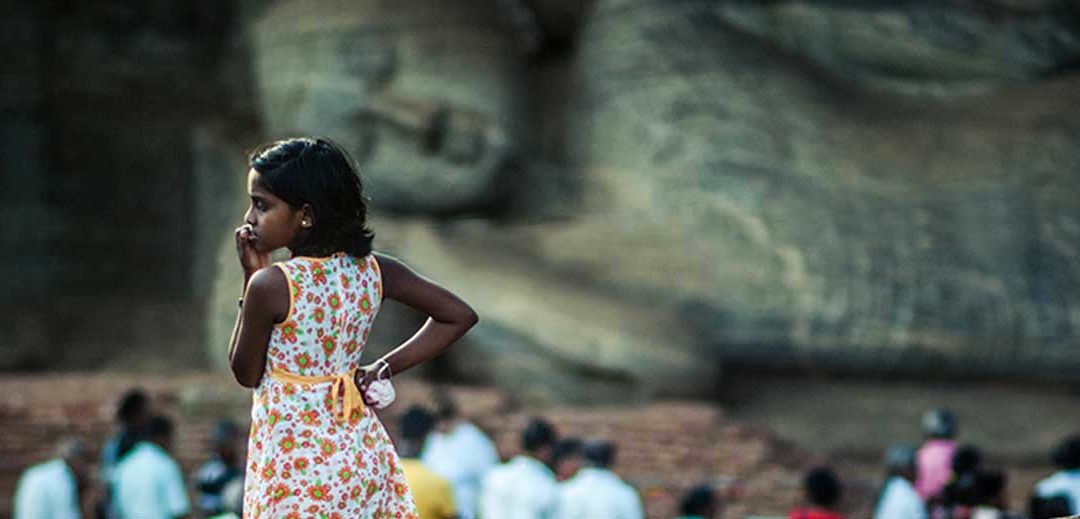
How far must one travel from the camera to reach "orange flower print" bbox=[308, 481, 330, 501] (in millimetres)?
3699

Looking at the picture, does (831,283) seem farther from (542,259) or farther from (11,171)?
(11,171)

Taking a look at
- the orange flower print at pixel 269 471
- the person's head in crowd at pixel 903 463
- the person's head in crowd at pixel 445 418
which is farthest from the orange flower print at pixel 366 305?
the person's head in crowd at pixel 445 418

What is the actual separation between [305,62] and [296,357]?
8.49m

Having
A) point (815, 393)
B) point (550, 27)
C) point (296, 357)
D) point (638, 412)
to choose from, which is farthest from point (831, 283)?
point (296, 357)

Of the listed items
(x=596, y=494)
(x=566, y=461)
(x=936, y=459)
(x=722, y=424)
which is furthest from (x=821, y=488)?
(x=722, y=424)

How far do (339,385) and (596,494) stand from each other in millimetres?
3177

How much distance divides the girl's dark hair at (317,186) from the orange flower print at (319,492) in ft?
1.39

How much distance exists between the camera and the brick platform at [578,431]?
10008 mm

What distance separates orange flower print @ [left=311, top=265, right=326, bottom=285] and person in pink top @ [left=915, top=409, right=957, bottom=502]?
16.1ft

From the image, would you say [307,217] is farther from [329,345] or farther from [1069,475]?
[1069,475]

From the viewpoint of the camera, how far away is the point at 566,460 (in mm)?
7133

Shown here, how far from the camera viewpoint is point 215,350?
1191 centimetres

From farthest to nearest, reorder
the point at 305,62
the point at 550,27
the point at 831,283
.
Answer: the point at 550,27 → the point at 305,62 → the point at 831,283

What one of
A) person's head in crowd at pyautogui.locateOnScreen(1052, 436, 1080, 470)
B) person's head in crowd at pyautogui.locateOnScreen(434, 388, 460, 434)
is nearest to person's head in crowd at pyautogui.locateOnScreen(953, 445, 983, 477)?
person's head in crowd at pyautogui.locateOnScreen(1052, 436, 1080, 470)
